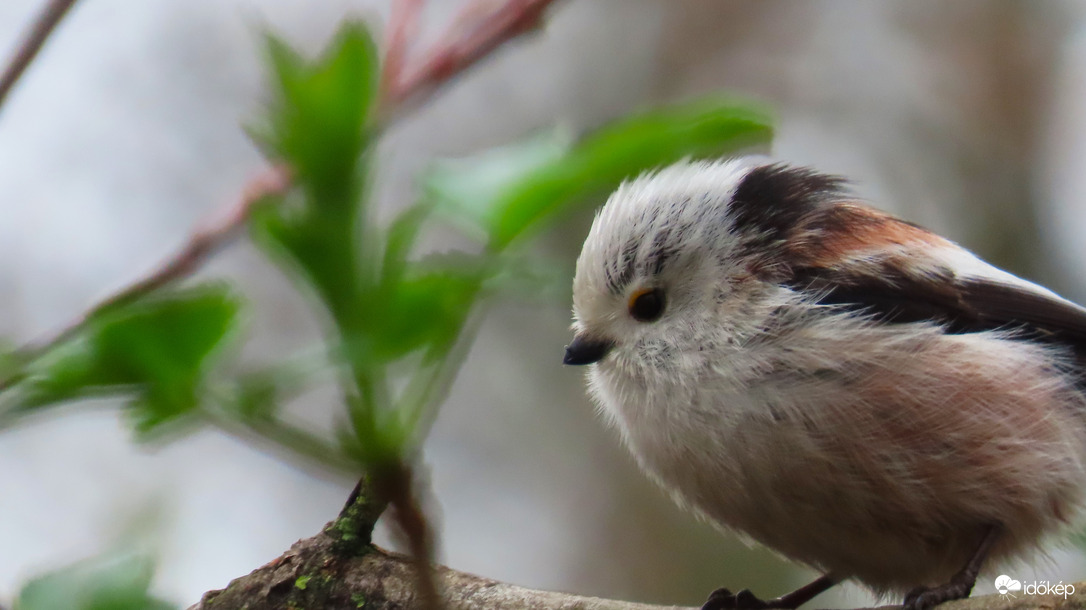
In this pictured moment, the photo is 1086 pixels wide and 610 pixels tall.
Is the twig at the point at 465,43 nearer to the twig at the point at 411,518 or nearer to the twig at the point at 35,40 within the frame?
the twig at the point at 35,40

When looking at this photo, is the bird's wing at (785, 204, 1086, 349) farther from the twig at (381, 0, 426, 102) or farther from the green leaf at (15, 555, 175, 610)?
the green leaf at (15, 555, 175, 610)

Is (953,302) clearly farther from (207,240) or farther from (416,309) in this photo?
(416,309)

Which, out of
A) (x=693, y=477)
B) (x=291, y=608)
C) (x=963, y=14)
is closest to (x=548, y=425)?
(x=963, y=14)

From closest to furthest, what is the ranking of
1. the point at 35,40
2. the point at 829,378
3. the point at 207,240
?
the point at 35,40 → the point at 207,240 → the point at 829,378

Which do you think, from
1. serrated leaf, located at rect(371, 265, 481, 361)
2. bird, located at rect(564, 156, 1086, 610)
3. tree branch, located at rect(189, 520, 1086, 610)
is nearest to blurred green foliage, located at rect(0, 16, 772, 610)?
serrated leaf, located at rect(371, 265, 481, 361)

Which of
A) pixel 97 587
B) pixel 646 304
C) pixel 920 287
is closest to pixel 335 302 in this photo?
pixel 97 587

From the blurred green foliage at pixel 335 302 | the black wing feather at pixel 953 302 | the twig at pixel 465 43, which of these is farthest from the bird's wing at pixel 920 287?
the blurred green foliage at pixel 335 302

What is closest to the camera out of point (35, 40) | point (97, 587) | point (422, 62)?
point (97, 587)
